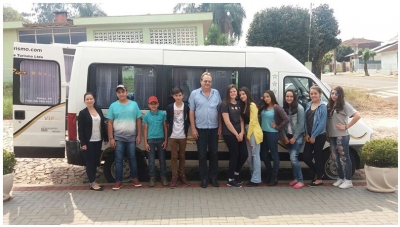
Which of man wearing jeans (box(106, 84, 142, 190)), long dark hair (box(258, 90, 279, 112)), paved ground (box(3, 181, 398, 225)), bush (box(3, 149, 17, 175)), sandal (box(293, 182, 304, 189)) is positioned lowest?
paved ground (box(3, 181, 398, 225))

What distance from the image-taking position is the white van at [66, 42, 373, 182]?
6.01 m

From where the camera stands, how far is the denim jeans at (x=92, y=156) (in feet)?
19.0

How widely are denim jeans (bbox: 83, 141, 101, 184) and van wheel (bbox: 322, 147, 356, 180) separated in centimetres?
389

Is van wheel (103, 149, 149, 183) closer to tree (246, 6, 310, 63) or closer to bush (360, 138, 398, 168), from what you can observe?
bush (360, 138, 398, 168)

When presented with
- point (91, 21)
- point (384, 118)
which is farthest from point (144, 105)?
point (91, 21)

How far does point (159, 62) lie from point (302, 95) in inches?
101

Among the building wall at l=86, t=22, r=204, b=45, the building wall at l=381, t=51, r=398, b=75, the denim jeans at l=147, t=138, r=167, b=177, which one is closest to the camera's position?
the denim jeans at l=147, t=138, r=167, b=177

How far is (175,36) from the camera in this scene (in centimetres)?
2066

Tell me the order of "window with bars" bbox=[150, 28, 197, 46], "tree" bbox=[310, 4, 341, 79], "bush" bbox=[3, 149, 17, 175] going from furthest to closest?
1. "tree" bbox=[310, 4, 341, 79]
2. "window with bars" bbox=[150, 28, 197, 46]
3. "bush" bbox=[3, 149, 17, 175]

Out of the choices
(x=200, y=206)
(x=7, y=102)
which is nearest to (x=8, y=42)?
(x=7, y=102)

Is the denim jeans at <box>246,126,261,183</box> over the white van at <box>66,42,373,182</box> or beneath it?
beneath

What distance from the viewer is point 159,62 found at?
6.10 m

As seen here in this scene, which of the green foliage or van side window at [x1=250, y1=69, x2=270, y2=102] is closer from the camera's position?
van side window at [x1=250, y1=69, x2=270, y2=102]

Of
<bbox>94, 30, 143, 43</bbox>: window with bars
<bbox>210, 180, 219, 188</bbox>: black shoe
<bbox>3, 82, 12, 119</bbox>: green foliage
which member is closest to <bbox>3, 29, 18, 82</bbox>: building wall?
<bbox>3, 82, 12, 119</bbox>: green foliage
